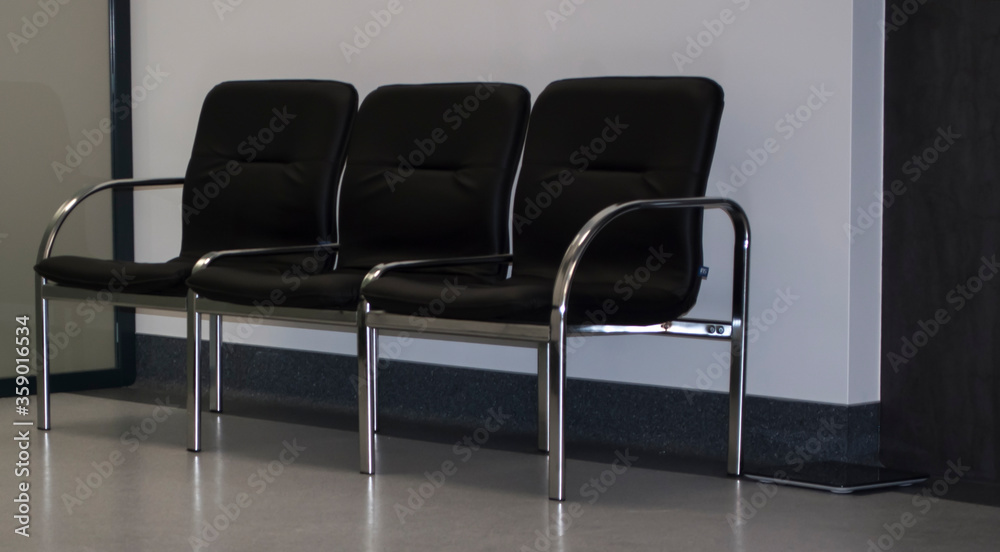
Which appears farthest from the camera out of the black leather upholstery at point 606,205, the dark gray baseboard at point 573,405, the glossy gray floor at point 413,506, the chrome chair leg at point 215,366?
the chrome chair leg at point 215,366

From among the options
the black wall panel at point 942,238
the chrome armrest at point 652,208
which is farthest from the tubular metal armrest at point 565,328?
the black wall panel at point 942,238

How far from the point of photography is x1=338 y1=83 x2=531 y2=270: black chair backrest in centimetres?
308

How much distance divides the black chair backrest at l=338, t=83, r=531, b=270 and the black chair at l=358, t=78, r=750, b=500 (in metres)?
0.07

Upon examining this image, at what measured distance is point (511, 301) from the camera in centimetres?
252

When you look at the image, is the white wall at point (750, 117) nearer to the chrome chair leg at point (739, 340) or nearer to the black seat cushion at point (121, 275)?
the chrome chair leg at point (739, 340)

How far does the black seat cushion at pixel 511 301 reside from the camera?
254 centimetres

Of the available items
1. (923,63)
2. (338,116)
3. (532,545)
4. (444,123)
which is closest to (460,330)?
(532,545)

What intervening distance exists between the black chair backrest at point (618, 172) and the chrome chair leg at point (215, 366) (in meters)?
1.18

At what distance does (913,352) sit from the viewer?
9.50 feet

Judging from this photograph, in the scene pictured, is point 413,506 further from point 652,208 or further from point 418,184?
point 418,184

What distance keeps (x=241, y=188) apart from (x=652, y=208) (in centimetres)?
136

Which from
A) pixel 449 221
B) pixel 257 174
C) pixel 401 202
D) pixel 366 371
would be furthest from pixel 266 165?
pixel 366 371

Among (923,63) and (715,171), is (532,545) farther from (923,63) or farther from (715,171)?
(923,63)

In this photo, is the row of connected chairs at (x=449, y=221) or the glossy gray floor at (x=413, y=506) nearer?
the glossy gray floor at (x=413, y=506)
